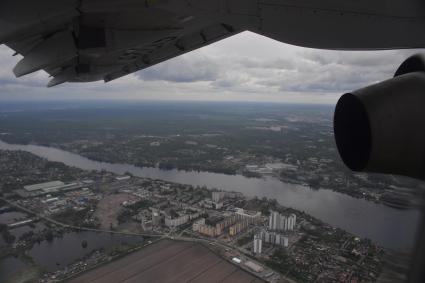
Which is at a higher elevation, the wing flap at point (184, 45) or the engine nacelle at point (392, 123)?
the wing flap at point (184, 45)

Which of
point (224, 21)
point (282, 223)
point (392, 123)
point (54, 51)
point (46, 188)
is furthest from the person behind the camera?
point (46, 188)

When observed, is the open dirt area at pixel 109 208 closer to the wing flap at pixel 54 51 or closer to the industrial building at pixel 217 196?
the industrial building at pixel 217 196

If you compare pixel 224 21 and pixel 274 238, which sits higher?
pixel 224 21

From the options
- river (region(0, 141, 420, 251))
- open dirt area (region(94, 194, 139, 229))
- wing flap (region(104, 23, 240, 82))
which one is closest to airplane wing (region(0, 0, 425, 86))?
wing flap (region(104, 23, 240, 82))

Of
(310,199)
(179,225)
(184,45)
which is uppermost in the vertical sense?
(184,45)

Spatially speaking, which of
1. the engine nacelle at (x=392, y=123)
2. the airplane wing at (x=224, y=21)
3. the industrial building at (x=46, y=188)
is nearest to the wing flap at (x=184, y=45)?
the airplane wing at (x=224, y=21)

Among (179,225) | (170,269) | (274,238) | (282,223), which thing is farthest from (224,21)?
(179,225)

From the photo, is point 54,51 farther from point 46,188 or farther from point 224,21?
point 46,188
